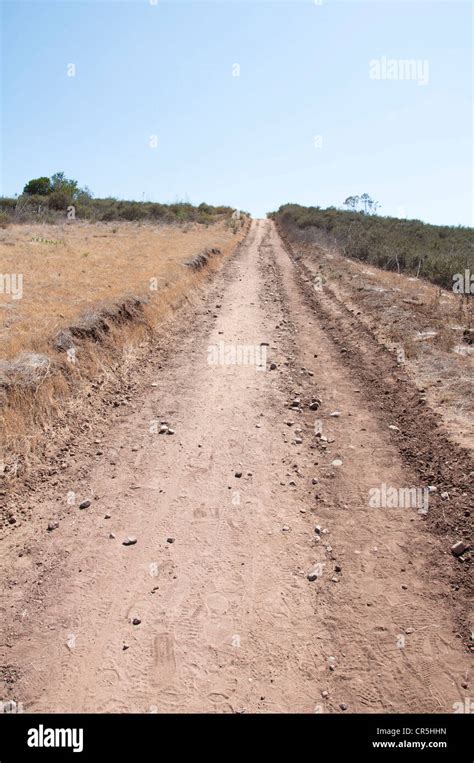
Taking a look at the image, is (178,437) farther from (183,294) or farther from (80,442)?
(183,294)

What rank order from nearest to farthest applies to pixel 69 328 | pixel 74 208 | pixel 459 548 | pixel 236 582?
pixel 236 582, pixel 459 548, pixel 69 328, pixel 74 208

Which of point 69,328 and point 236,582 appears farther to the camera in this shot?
point 69,328

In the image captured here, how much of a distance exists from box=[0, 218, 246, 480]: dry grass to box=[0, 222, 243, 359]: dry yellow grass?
24 millimetres

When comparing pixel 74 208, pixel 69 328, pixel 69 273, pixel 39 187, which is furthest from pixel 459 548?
pixel 39 187

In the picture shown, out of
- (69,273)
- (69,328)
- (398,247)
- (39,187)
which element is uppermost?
(39,187)

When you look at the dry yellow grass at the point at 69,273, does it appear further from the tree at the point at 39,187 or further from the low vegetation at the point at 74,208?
the tree at the point at 39,187

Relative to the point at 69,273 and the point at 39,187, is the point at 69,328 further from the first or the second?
the point at 39,187

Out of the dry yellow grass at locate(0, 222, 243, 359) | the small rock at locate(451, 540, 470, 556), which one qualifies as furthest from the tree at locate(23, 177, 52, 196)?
the small rock at locate(451, 540, 470, 556)

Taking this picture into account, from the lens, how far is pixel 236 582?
439cm

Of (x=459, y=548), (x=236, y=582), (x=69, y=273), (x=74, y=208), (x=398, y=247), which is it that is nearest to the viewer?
(x=236, y=582)

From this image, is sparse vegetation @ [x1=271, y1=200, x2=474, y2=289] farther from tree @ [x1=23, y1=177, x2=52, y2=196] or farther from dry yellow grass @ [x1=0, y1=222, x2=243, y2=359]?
tree @ [x1=23, y1=177, x2=52, y2=196]

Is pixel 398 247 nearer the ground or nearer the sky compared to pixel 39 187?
nearer the ground

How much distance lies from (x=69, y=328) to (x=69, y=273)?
6473mm

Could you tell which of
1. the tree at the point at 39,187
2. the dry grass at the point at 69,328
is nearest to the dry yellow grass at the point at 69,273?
Result: the dry grass at the point at 69,328
